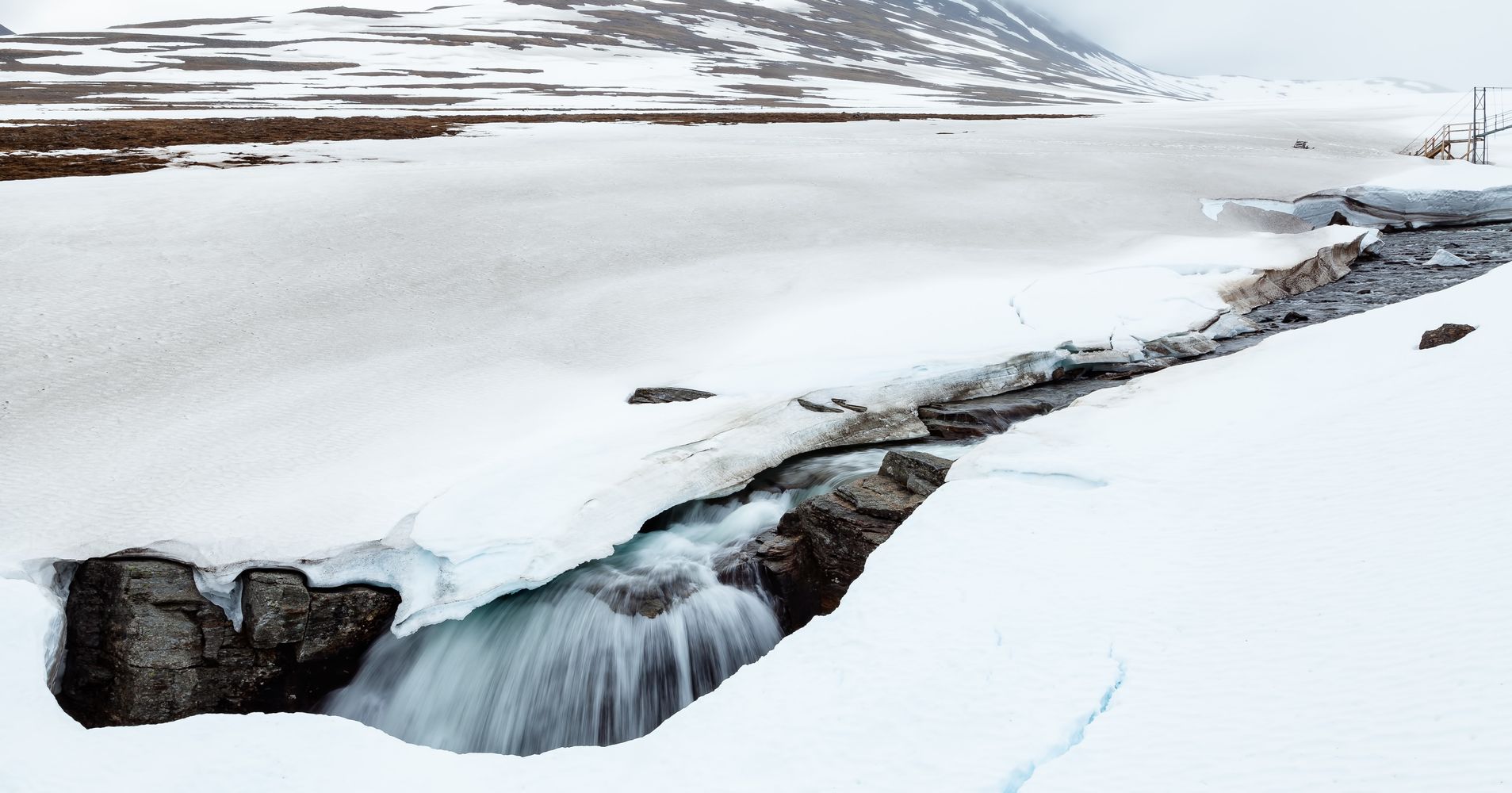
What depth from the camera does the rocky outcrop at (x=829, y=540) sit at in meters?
5.98

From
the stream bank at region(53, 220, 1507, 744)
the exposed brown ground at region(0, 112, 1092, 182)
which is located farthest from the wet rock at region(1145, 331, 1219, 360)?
the exposed brown ground at region(0, 112, 1092, 182)

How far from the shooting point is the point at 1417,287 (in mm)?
11633

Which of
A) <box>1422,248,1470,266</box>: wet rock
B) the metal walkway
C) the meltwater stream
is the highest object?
the metal walkway

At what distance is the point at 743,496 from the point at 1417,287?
35.5ft

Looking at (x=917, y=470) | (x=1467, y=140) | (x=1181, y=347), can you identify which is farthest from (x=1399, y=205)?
(x=917, y=470)

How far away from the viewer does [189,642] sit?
5402mm

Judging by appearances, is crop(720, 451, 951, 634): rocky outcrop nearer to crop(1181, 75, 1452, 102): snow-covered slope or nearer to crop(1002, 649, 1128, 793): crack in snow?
crop(1002, 649, 1128, 793): crack in snow

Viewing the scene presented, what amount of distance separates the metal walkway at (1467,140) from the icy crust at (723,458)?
15225 millimetres

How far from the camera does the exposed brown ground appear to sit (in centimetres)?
1489

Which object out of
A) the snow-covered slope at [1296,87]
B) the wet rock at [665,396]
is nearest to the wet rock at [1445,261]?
the wet rock at [665,396]

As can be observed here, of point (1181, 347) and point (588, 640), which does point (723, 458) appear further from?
point (1181, 347)

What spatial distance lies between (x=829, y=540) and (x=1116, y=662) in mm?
2473

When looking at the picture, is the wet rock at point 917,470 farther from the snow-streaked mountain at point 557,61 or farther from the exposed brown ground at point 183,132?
the snow-streaked mountain at point 557,61

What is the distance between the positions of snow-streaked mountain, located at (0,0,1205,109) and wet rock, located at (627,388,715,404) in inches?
1176
